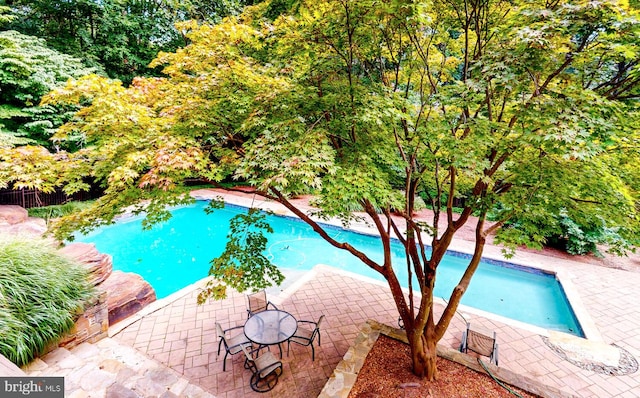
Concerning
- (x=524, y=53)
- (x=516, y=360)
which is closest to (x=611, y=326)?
(x=516, y=360)

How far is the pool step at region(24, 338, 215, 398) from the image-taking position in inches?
137

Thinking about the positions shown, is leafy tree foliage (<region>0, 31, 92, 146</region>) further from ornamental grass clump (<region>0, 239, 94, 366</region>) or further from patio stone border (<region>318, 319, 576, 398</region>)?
patio stone border (<region>318, 319, 576, 398</region>)

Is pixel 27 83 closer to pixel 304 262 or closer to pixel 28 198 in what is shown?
pixel 28 198

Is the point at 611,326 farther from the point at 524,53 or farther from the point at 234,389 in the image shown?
the point at 234,389

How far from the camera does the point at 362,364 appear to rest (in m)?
4.11

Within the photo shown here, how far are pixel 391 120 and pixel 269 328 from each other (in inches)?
149

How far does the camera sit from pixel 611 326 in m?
5.94

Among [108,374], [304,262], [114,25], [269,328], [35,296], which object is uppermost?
[114,25]

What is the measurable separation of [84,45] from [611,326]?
78.8 ft

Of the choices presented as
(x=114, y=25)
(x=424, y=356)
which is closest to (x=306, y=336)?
(x=424, y=356)

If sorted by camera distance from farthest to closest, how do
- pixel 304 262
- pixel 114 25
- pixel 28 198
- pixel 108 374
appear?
pixel 114 25 < pixel 28 198 < pixel 304 262 < pixel 108 374

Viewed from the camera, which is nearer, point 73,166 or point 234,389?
point 73,166

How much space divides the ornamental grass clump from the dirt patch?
4.22 metres

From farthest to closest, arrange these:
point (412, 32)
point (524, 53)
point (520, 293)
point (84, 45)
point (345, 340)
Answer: point (84, 45), point (520, 293), point (345, 340), point (412, 32), point (524, 53)
